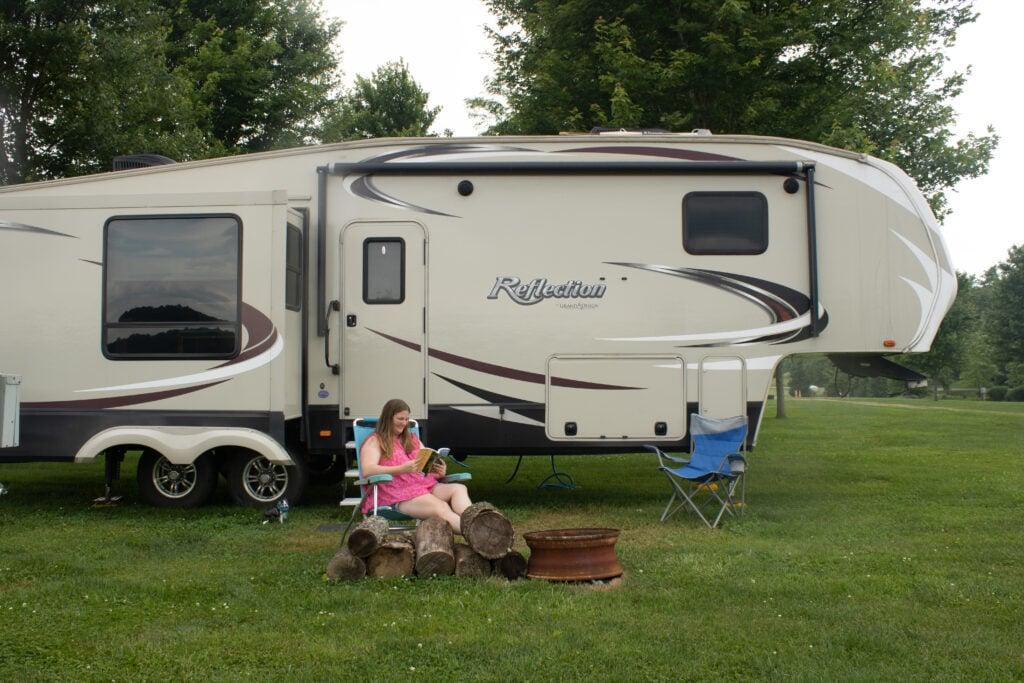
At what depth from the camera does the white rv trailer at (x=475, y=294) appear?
833 cm

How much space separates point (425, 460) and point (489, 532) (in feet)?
2.70

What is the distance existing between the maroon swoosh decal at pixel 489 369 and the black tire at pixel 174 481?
1897 millimetres

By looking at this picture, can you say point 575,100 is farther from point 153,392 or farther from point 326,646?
point 326,646

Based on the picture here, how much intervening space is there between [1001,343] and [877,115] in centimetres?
3576

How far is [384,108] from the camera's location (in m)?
26.0

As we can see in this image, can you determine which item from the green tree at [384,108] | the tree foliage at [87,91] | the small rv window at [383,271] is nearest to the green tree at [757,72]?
the tree foliage at [87,91]

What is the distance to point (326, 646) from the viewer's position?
4.52 metres

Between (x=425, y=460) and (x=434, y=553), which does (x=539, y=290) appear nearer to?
(x=425, y=460)

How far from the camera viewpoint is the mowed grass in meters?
4.30

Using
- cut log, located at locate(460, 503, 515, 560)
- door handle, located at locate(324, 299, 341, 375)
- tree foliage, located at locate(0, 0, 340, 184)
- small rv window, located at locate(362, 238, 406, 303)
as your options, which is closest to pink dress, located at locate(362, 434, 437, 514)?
cut log, located at locate(460, 503, 515, 560)

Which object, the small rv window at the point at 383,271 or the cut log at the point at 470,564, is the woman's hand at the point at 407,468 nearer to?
the cut log at the point at 470,564

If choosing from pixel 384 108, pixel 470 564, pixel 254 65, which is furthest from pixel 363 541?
pixel 384 108

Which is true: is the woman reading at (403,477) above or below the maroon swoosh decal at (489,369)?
below

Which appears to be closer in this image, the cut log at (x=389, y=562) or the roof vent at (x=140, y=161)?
the cut log at (x=389, y=562)
